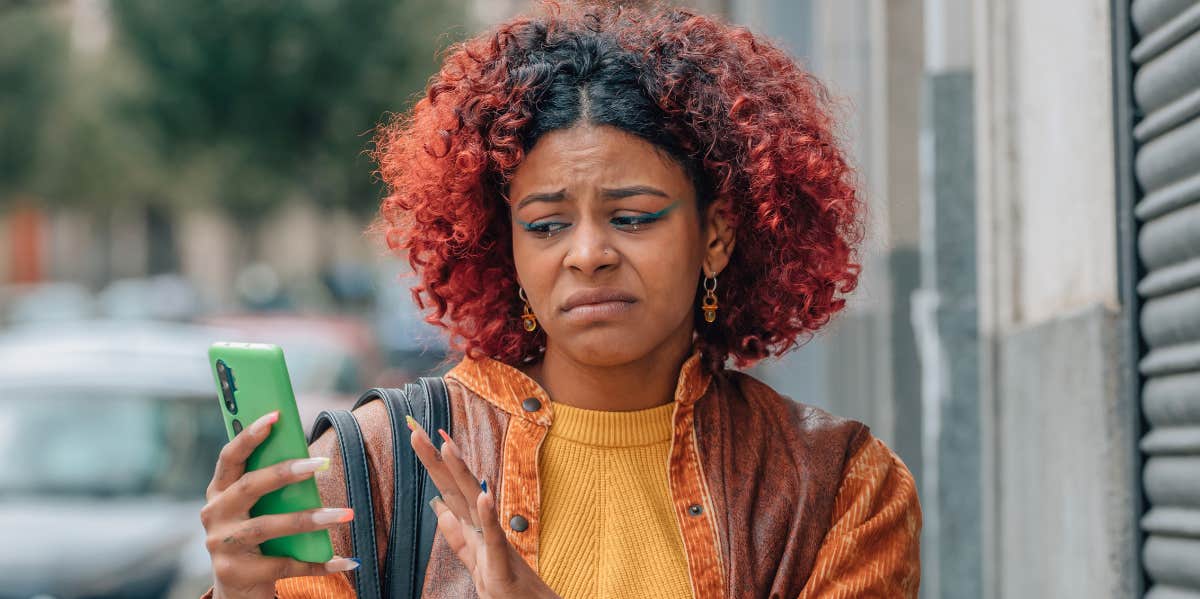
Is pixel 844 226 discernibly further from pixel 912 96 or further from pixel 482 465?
pixel 912 96

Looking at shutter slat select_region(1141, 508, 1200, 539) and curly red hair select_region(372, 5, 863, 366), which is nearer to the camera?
curly red hair select_region(372, 5, 863, 366)

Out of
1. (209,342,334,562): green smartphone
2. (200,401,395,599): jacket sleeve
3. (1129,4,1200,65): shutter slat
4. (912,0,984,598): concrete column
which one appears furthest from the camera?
(912,0,984,598): concrete column

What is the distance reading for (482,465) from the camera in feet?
8.16

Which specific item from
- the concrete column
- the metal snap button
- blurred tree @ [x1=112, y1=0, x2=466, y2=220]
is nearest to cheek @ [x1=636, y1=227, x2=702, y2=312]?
the metal snap button

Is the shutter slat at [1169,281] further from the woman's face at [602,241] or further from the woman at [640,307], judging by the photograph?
the woman's face at [602,241]

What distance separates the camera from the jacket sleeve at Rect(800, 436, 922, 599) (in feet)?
7.96

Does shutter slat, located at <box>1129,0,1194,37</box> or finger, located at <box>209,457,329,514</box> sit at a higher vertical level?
shutter slat, located at <box>1129,0,1194,37</box>

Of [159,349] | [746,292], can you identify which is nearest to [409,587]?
[746,292]

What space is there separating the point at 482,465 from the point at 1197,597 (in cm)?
138

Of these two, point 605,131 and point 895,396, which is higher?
point 605,131

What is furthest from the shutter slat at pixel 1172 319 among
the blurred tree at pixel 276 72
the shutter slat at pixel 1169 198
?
the blurred tree at pixel 276 72

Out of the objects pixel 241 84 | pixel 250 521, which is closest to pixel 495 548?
pixel 250 521

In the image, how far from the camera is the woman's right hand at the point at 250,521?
2102mm

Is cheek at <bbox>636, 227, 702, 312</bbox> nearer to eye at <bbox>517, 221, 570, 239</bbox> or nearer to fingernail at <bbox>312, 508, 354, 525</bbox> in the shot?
eye at <bbox>517, 221, 570, 239</bbox>
